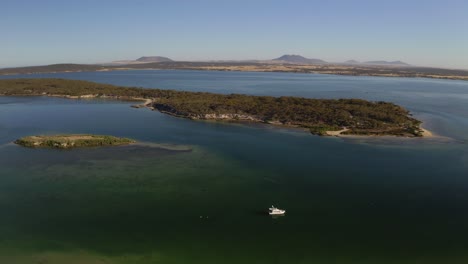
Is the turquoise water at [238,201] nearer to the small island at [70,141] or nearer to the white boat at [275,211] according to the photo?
the white boat at [275,211]

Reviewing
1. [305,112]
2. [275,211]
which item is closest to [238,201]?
[275,211]

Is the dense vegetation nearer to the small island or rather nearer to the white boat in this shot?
the small island

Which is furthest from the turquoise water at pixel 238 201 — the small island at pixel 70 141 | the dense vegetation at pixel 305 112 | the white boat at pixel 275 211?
the dense vegetation at pixel 305 112

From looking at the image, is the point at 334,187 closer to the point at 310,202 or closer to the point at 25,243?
the point at 310,202

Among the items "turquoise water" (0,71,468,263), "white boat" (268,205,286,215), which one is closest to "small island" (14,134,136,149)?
"turquoise water" (0,71,468,263)

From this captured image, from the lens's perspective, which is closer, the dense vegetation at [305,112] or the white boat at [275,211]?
the white boat at [275,211]

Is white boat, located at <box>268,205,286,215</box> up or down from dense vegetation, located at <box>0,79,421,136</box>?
down

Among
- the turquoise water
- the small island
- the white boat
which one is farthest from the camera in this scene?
the small island

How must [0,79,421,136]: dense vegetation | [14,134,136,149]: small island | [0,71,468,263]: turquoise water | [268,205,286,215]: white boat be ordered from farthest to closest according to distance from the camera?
[0,79,421,136]: dense vegetation → [14,134,136,149]: small island → [268,205,286,215]: white boat → [0,71,468,263]: turquoise water
